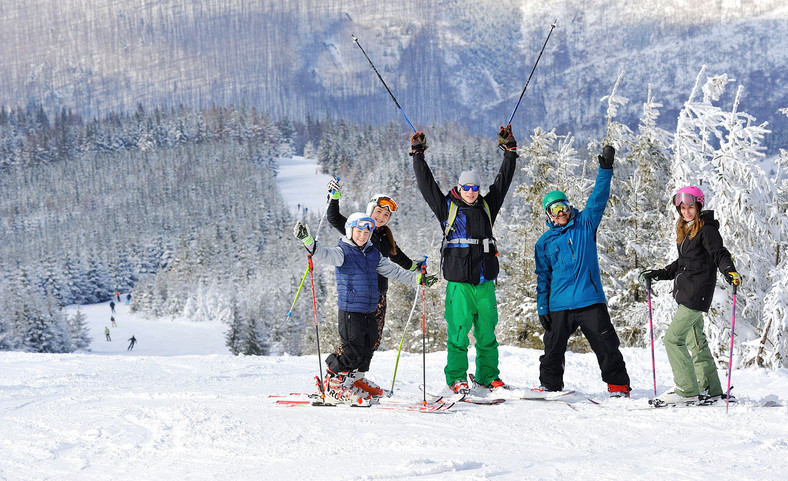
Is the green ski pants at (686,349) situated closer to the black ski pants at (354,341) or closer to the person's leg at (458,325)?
the person's leg at (458,325)

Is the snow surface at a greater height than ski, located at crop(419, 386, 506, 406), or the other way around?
Answer: the snow surface

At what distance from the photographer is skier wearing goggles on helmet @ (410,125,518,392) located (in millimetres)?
5582

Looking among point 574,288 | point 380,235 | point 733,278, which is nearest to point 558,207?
point 574,288

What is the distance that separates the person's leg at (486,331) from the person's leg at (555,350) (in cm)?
46

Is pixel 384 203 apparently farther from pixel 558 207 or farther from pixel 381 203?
pixel 558 207

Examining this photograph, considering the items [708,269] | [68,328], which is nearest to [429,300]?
[708,269]

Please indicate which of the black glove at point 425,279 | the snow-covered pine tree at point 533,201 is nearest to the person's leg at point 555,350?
the black glove at point 425,279

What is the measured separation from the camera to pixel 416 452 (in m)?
3.90

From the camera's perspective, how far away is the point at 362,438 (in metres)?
4.21

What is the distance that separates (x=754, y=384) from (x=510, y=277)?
15.1 m

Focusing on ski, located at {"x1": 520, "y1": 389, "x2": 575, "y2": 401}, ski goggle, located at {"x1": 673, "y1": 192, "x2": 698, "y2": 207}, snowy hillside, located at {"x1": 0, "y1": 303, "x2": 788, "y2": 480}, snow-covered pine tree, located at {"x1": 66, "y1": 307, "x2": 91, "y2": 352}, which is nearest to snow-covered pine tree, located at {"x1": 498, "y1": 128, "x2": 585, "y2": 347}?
snowy hillside, located at {"x1": 0, "y1": 303, "x2": 788, "y2": 480}

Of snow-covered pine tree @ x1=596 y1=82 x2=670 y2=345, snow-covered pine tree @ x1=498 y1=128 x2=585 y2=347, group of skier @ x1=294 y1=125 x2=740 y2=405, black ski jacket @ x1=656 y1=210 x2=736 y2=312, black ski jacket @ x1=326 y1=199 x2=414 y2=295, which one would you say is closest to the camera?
black ski jacket @ x1=656 y1=210 x2=736 y2=312

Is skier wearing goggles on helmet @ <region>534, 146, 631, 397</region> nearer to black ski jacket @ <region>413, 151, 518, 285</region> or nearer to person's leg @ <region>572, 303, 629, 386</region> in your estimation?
person's leg @ <region>572, 303, 629, 386</region>

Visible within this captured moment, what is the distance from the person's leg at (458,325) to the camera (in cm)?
559
